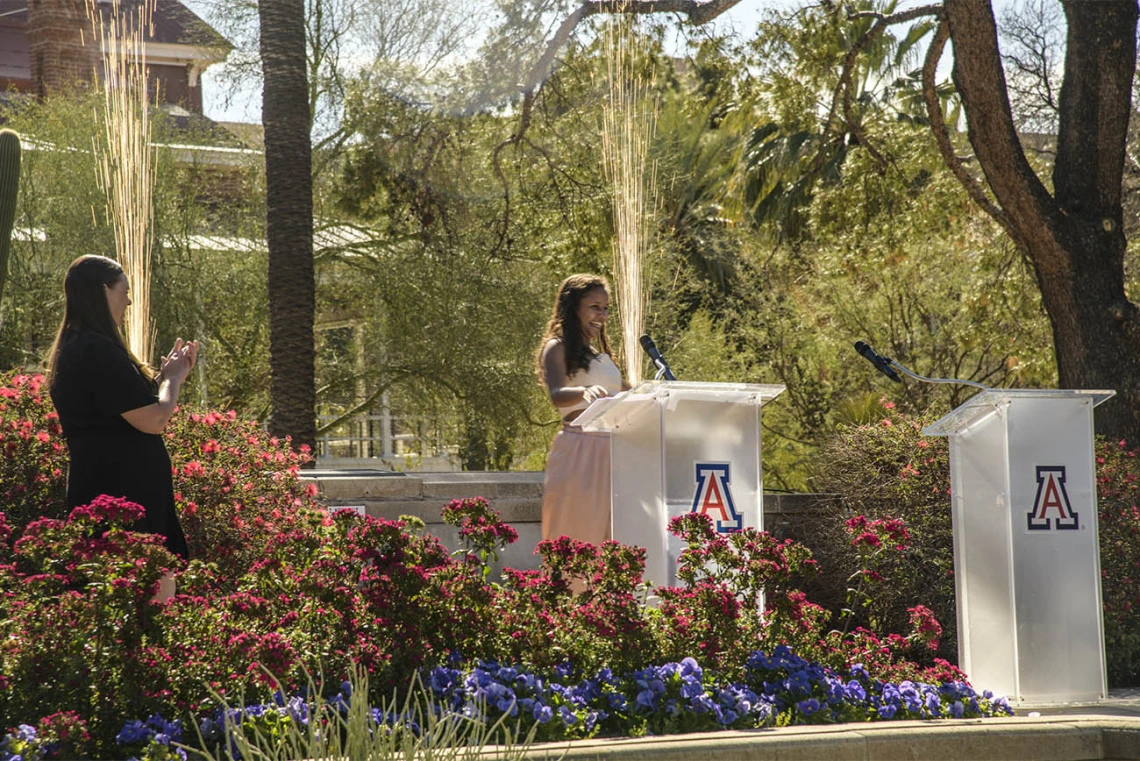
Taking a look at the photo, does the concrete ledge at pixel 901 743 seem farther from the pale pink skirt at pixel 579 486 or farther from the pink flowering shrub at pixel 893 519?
the pale pink skirt at pixel 579 486

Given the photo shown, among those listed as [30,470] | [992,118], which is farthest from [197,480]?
[992,118]

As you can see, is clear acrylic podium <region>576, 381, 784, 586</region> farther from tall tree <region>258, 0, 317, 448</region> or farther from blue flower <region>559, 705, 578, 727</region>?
tall tree <region>258, 0, 317, 448</region>

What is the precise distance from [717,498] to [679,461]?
0.79 feet

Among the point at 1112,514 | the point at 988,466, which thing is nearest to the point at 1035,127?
the point at 1112,514

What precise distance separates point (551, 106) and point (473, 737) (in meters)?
12.3

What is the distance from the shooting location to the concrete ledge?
12.3 ft

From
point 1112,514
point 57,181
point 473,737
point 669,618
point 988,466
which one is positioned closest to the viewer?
point 473,737

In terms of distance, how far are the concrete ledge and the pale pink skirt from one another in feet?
7.55

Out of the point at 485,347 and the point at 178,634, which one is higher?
the point at 485,347

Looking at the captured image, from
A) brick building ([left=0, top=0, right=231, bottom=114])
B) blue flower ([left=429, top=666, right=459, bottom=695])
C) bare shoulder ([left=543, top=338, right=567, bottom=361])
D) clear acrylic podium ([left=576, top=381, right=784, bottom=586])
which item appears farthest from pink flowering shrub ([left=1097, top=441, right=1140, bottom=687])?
brick building ([left=0, top=0, right=231, bottom=114])

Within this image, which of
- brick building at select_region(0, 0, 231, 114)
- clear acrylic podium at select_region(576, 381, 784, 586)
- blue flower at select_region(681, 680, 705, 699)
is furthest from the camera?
brick building at select_region(0, 0, 231, 114)

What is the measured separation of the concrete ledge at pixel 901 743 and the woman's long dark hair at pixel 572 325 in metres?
2.59

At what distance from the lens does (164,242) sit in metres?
16.1

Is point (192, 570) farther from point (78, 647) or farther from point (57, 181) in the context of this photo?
point (57, 181)
